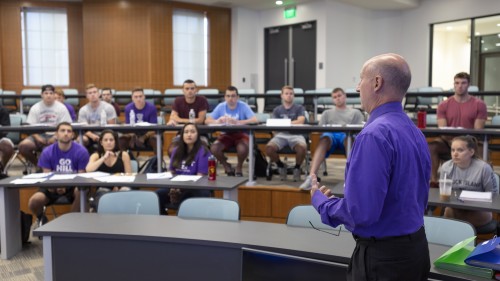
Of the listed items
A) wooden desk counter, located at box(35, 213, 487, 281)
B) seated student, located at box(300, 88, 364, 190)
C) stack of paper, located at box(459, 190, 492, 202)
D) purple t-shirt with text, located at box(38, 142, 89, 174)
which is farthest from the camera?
seated student, located at box(300, 88, 364, 190)

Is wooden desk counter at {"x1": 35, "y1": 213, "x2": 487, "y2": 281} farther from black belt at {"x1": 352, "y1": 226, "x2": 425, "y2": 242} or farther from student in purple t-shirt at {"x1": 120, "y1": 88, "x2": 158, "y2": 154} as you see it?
student in purple t-shirt at {"x1": 120, "y1": 88, "x2": 158, "y2": 154}

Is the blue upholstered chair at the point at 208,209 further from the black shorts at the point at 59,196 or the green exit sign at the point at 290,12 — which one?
the green exit sign at the point at 290,12

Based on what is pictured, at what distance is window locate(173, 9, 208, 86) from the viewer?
12.2m

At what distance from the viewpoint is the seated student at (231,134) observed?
581cm

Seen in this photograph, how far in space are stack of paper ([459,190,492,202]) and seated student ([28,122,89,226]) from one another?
3353 millimetres

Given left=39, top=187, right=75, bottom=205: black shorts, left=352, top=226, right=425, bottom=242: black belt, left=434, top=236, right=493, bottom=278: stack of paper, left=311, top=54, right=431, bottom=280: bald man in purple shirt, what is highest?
left=311, top=54, right=431, bottom=280: bald man in purple shirt

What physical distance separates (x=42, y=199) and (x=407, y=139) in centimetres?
386

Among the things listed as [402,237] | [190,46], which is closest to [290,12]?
[190,46]

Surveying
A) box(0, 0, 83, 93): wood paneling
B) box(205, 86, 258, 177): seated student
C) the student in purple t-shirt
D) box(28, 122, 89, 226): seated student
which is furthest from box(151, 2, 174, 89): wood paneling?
box(28, 122, 89, 226): seated student

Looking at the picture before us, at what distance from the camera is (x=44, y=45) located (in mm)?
11977

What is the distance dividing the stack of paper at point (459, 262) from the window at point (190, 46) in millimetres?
10910

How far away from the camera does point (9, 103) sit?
30.9 feet

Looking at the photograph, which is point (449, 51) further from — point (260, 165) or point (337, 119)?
point (260, 165)

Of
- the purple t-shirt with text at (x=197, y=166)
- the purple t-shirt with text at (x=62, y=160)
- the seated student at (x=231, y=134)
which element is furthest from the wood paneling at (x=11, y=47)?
the purple t-shirt with text at (x=197, y=166)
